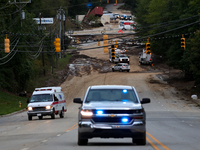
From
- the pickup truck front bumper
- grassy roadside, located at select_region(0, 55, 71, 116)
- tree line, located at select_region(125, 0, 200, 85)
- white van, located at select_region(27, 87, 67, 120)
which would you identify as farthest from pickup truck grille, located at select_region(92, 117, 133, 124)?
grassy roadside, located at select_region(0, 55, 71, 116)

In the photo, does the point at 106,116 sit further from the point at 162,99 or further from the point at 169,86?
the point at 169,86

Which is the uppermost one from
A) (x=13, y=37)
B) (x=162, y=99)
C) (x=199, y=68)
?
(x=13, y=37)

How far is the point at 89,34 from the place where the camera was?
363 ft

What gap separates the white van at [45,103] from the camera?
2627 cm

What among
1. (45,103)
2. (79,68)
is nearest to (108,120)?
(45,103)

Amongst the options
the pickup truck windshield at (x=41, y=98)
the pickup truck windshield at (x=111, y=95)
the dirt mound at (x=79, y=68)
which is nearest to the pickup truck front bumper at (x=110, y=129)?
the pickup truck windshield at (x=111, y=95)

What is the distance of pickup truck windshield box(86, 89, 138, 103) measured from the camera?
12.0 meters

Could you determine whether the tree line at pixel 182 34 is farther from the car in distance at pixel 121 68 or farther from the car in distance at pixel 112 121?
the car in distance at pixel 112 121

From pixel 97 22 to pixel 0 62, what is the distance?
85.1 m

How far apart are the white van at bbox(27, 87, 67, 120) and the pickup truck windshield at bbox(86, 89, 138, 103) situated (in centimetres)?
1447

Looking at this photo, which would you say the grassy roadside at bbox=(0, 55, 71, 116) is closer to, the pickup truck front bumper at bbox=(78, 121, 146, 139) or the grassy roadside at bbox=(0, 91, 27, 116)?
the grassy roadside at bbox=(0, 91, 27, 116)

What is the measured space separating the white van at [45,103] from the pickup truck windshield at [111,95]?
14467mm

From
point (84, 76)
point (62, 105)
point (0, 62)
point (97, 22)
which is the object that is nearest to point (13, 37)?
point (0, 62)

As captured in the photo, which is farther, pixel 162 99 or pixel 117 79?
pixel 117 79
